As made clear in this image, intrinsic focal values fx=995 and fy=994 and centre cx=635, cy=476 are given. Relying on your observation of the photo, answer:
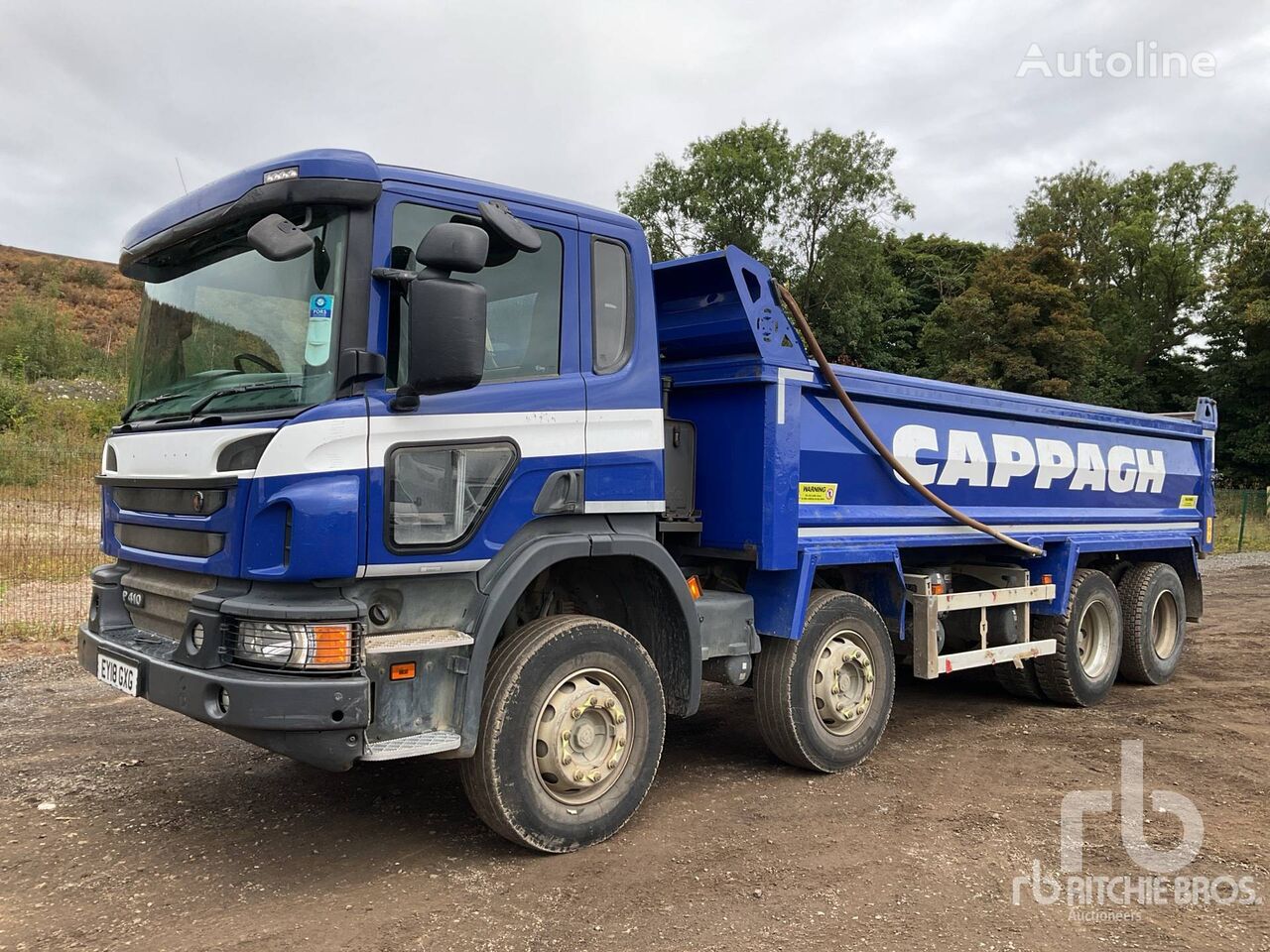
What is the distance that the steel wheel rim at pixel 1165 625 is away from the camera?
28.0 feet

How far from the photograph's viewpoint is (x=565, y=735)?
13.7ft

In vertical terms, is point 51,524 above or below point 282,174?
below

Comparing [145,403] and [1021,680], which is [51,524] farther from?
[1021,680]

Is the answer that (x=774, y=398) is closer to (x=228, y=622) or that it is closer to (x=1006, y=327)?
(x=228, y=622)

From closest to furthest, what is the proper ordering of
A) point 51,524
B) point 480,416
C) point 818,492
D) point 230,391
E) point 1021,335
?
point 230,391 → point 480,416 → point 818,492 → point 51,524 → point 1021,335

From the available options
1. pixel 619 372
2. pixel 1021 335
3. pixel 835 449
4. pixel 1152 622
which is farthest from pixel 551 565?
pixel 1021 335

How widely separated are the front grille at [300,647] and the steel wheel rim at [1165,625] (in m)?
7.31

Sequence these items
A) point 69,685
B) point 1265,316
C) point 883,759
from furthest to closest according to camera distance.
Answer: point 1265,316
point 69,685
point 883,759

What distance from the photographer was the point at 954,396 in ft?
20.4

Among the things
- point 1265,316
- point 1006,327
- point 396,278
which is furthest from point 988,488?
point 1265,316

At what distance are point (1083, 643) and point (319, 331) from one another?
6.44 meters

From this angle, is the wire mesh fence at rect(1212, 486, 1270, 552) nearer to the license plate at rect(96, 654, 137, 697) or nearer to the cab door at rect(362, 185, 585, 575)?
the cab door at rect(362, 185, 585, 575)

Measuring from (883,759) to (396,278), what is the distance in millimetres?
3989

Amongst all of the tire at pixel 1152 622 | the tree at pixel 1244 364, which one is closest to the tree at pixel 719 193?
the tree at pixel 1244 364
